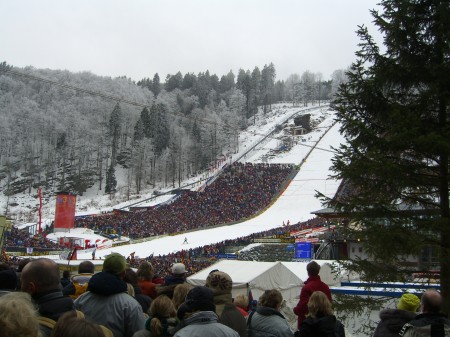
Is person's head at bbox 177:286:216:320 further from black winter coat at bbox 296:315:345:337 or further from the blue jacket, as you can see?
black winter coat at bbox 296:315:345:337

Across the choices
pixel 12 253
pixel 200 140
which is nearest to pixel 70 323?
pixel 12 253

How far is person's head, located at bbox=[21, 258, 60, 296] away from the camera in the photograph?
3.23 meters

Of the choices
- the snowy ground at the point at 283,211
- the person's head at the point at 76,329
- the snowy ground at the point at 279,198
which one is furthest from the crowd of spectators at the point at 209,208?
the person's head at the point at 76,329

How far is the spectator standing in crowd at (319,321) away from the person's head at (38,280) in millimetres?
2385

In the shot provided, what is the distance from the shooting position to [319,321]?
4527mm

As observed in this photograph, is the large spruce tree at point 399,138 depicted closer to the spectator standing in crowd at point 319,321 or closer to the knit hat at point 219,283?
the spectator standing in crowd at point 319,321

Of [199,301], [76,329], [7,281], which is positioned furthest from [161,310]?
[76,329]

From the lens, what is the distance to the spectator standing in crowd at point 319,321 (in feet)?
14.8

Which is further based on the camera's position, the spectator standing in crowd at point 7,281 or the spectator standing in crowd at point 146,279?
the spectator standing in crowd at point 146,279

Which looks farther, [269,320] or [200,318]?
[269,320]

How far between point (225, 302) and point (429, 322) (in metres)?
1.75

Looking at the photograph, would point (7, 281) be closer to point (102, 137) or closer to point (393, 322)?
point (393, 322)

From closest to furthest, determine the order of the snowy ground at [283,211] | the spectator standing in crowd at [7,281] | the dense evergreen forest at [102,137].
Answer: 1. the spectator standing in crowd at [7,281]
2. the snowy ground at [283,211]
3. the dense evergreen forest at [102,137]

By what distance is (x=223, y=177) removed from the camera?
69062 mm
